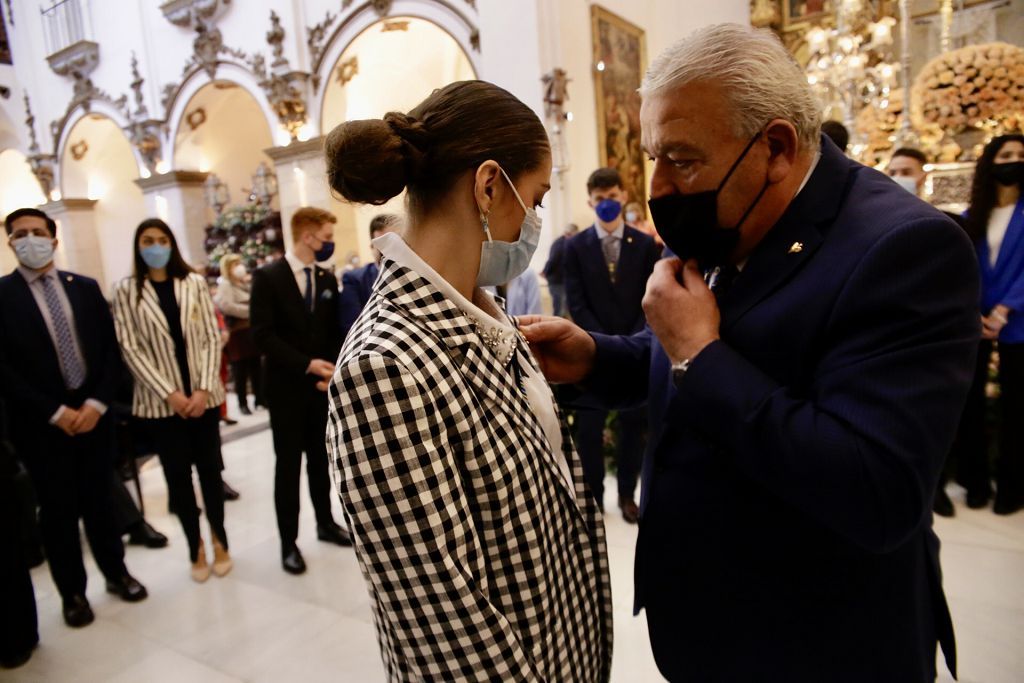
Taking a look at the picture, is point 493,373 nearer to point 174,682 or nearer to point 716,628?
point 716,628

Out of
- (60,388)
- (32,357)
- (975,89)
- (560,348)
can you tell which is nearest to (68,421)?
(60,388)

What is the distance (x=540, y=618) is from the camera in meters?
1.11

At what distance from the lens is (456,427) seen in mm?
1003

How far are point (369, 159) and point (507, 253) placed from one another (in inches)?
12.0

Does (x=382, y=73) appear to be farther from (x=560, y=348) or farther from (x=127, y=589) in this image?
(x=560, y=348)

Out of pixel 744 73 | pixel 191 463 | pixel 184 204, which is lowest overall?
pixel 191 463

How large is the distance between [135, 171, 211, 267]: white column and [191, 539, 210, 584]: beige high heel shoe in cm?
950

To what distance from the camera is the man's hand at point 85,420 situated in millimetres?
2900

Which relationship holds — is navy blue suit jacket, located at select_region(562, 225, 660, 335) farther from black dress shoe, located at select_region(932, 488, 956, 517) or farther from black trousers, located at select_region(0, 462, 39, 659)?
black trousers, located at select_region(0, 462, 39, 659)

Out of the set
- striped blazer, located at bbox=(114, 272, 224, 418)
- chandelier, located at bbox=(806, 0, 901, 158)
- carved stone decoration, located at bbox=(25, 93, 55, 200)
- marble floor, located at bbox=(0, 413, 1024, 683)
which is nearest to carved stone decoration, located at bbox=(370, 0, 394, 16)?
chandelier, located at bbox=(806, 0, 901, 158)

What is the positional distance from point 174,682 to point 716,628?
7.73 feet

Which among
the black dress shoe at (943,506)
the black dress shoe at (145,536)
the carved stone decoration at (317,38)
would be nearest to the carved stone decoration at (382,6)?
the carved stone decoration at (317,38)

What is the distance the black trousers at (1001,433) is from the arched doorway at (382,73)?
778cm

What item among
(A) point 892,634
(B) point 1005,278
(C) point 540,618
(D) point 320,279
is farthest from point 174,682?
(B) point 1005,278
